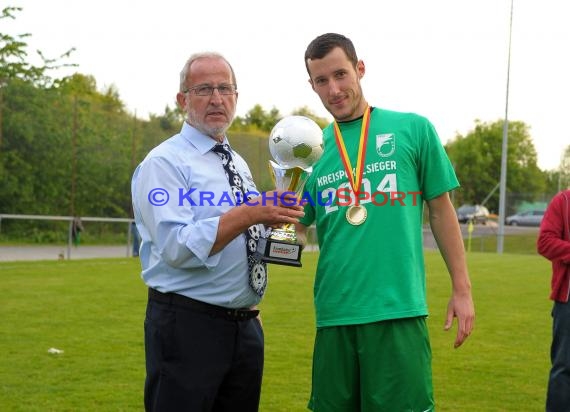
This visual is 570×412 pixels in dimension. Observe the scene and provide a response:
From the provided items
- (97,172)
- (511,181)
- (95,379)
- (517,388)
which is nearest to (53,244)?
(97,172)

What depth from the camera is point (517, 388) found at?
6645mm

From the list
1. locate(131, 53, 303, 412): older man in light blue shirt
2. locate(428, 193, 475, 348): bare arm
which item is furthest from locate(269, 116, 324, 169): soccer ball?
→ locate(428, 193, 475, 348): bare arm

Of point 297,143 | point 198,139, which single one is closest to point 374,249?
point 297,143

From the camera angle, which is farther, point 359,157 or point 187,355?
point 359,157

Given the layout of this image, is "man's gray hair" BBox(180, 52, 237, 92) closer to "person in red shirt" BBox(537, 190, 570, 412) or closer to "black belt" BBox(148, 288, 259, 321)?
"black belt" BBox(148, 288, 259, 321)

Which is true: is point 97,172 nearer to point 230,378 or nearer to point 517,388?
point 517,388

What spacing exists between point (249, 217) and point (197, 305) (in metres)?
0.53

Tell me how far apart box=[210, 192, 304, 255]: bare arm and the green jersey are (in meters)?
0.46

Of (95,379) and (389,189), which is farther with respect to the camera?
(95,379)

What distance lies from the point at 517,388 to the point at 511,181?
204ft

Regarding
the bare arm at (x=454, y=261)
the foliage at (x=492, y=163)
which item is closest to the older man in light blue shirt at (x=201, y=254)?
the bare arm at (x=454, y=261)

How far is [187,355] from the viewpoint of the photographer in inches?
126

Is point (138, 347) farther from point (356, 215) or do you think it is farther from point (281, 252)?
point (356, 215)

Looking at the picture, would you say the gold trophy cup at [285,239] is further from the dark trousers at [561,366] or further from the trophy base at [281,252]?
the dark trousers at [561,366]
